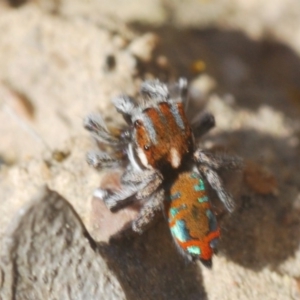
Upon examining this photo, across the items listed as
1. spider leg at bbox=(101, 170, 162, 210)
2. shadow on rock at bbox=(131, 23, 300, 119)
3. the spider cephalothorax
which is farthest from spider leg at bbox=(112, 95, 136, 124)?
shadow on rock at bbox=(131, 23, 300, 119)

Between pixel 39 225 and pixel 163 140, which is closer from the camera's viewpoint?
pixel 39 225

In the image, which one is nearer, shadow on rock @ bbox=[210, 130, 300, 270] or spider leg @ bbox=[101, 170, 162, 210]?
spider leg @ bbox=[101, 170, 162, 210]

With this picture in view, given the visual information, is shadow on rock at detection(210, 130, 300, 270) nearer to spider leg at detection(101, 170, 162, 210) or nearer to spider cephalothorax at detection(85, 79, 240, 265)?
spider cephalothorax at detection(85, 79, 240, 265)

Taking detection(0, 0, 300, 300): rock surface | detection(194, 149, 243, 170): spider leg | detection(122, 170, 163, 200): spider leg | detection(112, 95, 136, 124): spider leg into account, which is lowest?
detection(0, 0, 300, 300): rock surface

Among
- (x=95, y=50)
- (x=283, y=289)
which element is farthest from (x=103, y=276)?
(x=95, y=50)

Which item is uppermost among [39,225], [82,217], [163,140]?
[163,140]

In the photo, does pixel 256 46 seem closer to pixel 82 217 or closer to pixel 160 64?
pixel 160 64

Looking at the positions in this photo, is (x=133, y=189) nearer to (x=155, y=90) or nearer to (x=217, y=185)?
(x=217, y=185)

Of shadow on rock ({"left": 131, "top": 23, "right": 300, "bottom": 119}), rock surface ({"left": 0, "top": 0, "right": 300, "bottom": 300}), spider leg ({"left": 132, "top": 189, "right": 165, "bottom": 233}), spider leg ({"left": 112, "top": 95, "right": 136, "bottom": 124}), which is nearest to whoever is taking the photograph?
rock surface ({"left": 0, "top": 0, "right": 300, "bottom": 300})

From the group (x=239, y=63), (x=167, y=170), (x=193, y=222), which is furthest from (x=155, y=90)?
(x=239, y=63)
